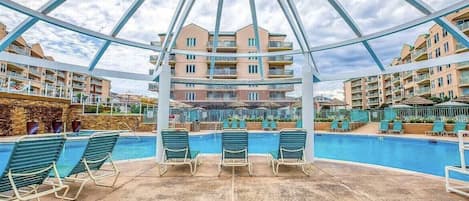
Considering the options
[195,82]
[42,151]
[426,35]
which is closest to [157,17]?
[195,82]

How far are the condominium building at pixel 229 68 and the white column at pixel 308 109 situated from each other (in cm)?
2705

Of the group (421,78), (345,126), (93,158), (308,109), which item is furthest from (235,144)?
(421,78)

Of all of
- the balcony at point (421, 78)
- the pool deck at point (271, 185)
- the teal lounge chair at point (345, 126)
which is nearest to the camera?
the pool deck at point (271, 185)

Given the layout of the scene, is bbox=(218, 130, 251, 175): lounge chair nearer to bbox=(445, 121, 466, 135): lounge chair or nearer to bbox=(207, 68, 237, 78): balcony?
bbox=(445, 121, 466, 135): lounge chair

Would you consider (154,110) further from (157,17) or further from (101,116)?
(157,17)

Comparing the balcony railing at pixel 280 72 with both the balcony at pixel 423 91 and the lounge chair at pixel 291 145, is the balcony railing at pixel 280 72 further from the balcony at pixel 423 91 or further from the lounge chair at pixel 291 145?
the lounge chair at pixel 291 145

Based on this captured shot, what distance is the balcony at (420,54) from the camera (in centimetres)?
3539

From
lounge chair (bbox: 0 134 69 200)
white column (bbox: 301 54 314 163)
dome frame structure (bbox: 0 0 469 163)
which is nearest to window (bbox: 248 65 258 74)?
dome frame structure (bbox: 0 0 469 163)

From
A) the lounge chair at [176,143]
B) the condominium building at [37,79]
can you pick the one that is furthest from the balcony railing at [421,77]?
the condominium building at [37,79]

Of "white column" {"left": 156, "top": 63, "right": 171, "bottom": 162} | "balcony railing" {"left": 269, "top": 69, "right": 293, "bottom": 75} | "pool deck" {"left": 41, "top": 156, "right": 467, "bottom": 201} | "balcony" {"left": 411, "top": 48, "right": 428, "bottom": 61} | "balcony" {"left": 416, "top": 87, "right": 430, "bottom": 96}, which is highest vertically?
"balcony" {"left": 411, "top": 48, "right": 428, "bottom": 61}

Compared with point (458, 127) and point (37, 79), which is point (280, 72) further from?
point (37, 79)

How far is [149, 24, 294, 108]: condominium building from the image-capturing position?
33750 mm

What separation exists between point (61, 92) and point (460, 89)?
40048 millimetres

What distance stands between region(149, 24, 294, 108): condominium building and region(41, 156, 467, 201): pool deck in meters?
28.5
